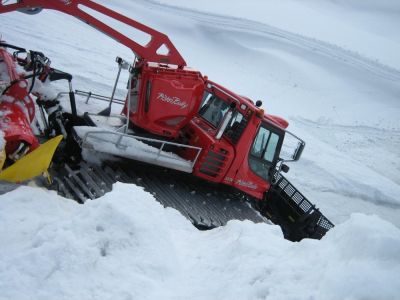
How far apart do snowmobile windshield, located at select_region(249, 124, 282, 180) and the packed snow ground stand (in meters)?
2.56

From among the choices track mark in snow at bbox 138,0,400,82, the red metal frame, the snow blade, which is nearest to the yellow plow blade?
the red metal frame

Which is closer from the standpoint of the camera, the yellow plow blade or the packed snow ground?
the packed snow ground

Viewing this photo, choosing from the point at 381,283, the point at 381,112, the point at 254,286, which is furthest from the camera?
the point at 381,112

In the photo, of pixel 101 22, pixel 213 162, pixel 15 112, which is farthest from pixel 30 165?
pixel 213 162

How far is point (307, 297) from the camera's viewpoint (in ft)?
9.12

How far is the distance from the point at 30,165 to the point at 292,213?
5778 mm

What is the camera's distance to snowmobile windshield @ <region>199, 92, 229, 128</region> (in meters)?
7.31

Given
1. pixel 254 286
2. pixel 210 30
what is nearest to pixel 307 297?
pixel 254 286

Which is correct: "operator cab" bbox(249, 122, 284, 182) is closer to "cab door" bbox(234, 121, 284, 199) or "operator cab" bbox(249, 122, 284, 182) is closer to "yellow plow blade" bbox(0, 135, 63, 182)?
"cab door" bbox(234, 121, 284, 199)

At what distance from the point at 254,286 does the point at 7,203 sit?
268 cm

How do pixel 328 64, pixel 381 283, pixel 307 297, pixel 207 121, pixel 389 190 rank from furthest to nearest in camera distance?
pixel 328 64 < pixel 389 190 < pixel 207 121 < pixel 307 297 < pixel 381 283

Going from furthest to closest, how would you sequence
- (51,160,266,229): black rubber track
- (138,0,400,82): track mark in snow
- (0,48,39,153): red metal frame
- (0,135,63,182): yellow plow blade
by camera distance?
(138,0,400,82): track mark in snow → (51,160,266,229): black rubber track → (0,48,39,153): red metal frame → (0,135,63,182): yellow plow blade

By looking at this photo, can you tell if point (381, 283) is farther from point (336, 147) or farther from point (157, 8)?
point (157, 8)

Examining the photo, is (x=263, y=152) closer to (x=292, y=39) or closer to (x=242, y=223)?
(x=242, y=223)
